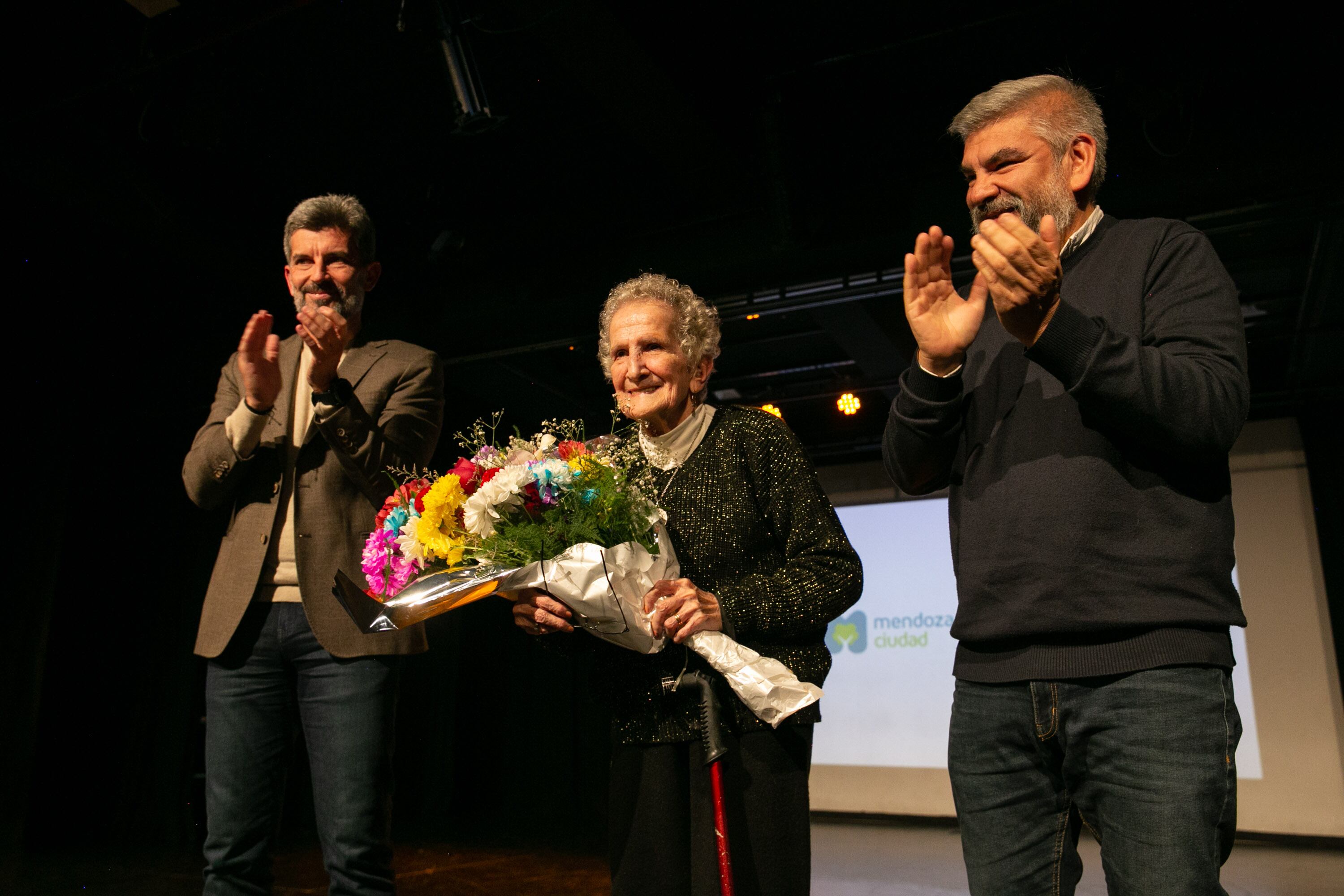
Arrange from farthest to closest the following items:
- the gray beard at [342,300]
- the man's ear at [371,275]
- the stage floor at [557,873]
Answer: the stage floor at [557,873], the man's ear at [371,275], the gray beard at [342,300]

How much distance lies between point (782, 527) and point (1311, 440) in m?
6.81

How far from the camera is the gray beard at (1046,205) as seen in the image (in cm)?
141

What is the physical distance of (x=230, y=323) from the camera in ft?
18.0

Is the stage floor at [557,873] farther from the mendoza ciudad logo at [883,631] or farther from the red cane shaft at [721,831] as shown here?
the red cane shaft at [721,831]

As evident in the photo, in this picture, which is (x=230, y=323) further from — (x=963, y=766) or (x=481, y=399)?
(x=963, y=766)

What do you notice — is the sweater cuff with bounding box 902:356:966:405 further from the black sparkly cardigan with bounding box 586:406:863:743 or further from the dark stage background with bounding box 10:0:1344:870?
the dark stage background with bounding box 10:0:1344:870

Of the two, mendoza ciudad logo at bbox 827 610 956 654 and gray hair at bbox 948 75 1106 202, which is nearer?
gray hair at bbox 948 75 1106 202

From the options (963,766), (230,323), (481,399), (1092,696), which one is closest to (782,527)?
(963,766)

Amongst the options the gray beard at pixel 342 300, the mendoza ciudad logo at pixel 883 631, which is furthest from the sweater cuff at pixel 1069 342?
the mendoza ciudad logo at pixel 883 631

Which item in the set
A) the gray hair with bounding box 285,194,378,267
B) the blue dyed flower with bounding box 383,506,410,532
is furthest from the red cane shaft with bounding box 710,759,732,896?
the gray hair with bounding box 285,194,378,267

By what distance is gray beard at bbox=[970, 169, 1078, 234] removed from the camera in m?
1.41

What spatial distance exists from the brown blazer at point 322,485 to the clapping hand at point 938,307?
1.08 metres

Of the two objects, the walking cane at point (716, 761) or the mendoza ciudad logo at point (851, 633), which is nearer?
the walking cane at point (716, 761)

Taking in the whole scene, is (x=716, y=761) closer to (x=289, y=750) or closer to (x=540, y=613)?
(x=540, y=613)
